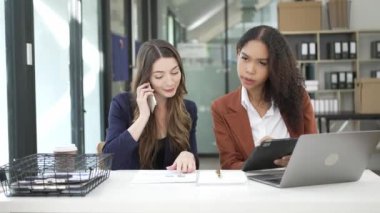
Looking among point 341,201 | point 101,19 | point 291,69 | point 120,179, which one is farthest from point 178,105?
point 101,19

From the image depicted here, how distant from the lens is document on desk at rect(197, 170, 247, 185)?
4.31 feet

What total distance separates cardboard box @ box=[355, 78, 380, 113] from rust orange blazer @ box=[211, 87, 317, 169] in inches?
142

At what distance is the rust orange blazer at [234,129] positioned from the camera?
79.0 inches

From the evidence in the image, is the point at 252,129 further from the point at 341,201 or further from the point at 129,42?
the point at 129,42

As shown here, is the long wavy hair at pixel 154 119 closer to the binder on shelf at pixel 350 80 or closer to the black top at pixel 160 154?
the black top at pixel 160 154

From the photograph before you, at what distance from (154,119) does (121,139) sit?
0.22 m

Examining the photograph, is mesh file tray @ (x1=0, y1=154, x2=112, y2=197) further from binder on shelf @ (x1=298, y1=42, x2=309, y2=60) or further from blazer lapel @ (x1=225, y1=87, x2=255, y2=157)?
binder on shelf @ (x1=298, y1=42, x2=309, y2=60)

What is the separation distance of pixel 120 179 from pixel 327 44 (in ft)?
16.3

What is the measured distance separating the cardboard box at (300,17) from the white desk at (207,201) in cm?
476

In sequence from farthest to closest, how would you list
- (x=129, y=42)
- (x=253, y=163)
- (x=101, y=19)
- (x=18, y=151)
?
(x=129, y=42), (x=101, y=19), (x=18, y=151), (x=253, y=163)

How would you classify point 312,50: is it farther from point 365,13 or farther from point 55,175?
point 55,175

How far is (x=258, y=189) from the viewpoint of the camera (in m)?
1.25

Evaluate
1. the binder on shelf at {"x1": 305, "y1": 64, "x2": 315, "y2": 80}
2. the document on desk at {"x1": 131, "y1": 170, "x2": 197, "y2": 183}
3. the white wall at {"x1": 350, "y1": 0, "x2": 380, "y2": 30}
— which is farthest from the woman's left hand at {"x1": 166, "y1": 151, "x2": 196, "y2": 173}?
the white wall at {"x1": 350, "y1": 0, "x2": 380, "y2": 30}

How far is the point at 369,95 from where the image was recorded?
5.40 m
